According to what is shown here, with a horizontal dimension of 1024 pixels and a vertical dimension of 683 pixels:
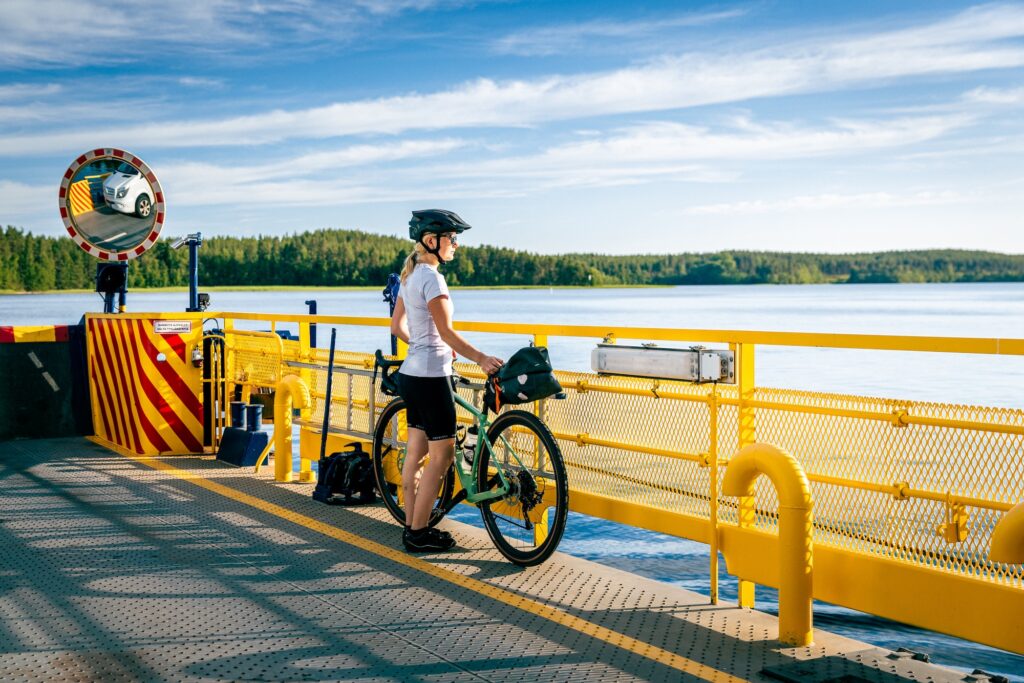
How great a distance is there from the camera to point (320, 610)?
5.19 m

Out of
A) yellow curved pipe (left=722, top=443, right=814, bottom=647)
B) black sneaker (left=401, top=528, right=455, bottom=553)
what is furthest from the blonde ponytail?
yellow curved pipe (left=722, top=443, right=814, bottom=647)

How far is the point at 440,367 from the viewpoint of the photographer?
607 centimetres

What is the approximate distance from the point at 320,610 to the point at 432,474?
122 centimetres

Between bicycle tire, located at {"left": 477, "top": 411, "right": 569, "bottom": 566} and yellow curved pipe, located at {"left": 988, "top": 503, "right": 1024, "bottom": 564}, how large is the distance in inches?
94.5

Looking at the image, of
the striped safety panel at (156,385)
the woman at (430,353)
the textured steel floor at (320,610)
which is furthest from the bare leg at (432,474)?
the striped safety panel at (156,385)

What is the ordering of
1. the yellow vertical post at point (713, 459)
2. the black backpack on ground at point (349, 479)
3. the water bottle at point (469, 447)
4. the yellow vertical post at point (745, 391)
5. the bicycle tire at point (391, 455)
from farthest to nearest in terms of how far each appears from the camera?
the black backpack on ground at point (349, 479)
the bicycle tire at point (391, 455)
the water bottle at point (469, 447)
the yellow vertical post at point (713, 459)
the yellow vertical post at point (745, 391)

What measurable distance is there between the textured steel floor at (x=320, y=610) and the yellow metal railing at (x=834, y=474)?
33 centimetres

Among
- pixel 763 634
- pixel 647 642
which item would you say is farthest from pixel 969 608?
pixel 647 642

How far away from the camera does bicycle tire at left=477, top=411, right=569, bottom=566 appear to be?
19.4 feet

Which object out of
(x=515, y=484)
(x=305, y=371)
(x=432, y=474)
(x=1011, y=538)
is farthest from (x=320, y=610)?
(x=305, y=371)

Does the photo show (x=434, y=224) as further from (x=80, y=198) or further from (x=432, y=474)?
(x=80, y=198)

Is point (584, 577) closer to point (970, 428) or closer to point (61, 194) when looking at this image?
point (970, 428)

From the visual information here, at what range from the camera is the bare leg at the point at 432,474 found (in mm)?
6141

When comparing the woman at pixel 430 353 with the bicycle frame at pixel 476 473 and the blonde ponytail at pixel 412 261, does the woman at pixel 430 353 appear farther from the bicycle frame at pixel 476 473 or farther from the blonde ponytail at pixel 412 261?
the bicycle frame at pixel 476 473
